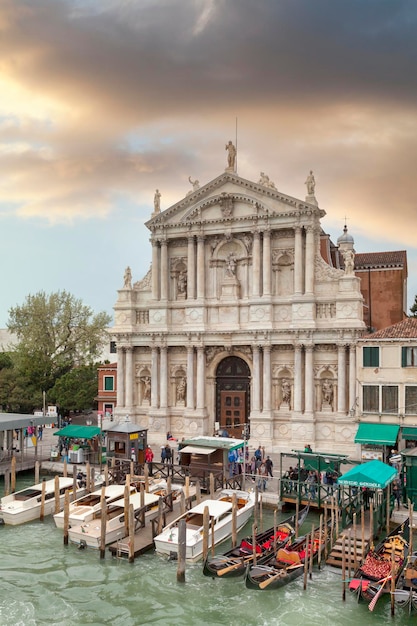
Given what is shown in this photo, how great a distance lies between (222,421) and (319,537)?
17312 mm

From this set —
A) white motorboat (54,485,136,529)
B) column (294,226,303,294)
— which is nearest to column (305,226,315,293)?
column (294,226,303,294)

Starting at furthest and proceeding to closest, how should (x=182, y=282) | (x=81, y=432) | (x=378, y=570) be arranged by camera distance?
(x=182, y=282) < (x=81, y=432) < (x=378, y=570)

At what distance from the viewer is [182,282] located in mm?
37625

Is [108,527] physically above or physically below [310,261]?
below

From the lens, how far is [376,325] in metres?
40.3

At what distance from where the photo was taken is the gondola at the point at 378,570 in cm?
1627

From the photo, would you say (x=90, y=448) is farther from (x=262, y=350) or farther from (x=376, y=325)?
(x=376, y=325)

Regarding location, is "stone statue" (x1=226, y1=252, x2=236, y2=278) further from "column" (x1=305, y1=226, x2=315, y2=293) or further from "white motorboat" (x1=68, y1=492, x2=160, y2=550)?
"white motorboat" (x1=68, y1=492, x2=160, y2=550)

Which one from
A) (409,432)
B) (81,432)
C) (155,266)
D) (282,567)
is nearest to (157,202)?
(155,266)

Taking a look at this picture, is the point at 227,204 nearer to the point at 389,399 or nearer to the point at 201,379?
the point at 201,379

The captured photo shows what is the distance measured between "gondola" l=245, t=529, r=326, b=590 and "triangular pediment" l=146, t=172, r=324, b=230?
19.8 metres

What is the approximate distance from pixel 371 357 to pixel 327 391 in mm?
4596

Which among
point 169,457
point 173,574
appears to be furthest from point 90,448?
point 173,574

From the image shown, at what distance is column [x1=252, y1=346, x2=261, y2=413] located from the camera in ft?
113
